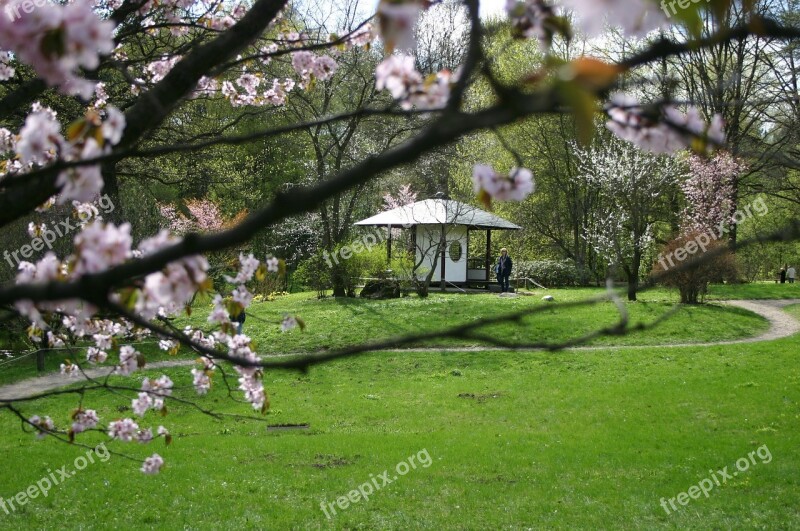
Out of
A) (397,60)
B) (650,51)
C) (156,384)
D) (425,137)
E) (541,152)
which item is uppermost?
(541,152)

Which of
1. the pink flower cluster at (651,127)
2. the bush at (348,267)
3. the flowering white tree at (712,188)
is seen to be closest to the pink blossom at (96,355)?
the pink flower cluster at (651,127)

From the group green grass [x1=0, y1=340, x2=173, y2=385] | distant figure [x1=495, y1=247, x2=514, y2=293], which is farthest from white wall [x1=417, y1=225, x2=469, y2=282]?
green grass [x1=0, y1=340, x2=173, y2=385]

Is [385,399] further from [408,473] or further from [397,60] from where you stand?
[397,60]

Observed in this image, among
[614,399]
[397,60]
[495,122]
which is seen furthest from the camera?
[614,399]

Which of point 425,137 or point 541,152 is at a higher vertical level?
point 541,152

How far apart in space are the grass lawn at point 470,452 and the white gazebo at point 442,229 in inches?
407

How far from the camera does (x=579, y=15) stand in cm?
76

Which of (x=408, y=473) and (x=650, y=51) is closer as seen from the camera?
(x=650, y=51)

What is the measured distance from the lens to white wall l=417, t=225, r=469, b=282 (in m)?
23.9

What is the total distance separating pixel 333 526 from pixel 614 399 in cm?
635

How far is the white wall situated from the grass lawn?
1074 cm

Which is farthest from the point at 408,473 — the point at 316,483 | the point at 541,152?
the point at 541,152

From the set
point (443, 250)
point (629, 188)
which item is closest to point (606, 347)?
point (443, 250)

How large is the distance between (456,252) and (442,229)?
5.88 feet
